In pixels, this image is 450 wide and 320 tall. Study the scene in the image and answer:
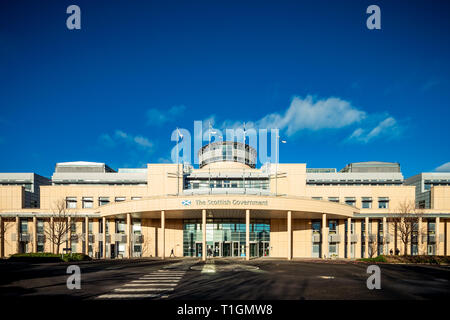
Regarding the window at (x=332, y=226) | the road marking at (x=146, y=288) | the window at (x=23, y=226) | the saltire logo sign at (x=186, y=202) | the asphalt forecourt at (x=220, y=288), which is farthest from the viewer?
the window at (x=23, y=226)

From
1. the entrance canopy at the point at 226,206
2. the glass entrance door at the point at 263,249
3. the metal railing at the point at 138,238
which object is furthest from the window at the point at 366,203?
the metal railing at the point at 138,238

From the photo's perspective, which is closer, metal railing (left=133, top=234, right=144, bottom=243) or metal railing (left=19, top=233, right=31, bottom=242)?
metal railing (left=133, top=234, right=144, bottom=243)

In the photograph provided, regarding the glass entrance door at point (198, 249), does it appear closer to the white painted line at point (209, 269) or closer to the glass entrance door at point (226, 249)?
the glass entrance door at point (226, 249)

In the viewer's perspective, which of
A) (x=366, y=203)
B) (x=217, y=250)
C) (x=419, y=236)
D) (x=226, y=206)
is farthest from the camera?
(x=366, y=203)

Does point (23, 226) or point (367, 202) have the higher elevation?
point (367, 202)

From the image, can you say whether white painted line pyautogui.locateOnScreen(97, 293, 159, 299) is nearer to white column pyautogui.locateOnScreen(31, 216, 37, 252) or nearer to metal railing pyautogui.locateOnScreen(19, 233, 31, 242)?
white column pyautogui.locateOnScreen(31, 216, 37, 252)

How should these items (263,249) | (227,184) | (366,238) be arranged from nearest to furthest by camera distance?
(366,238) < (263,249) < (227,184)

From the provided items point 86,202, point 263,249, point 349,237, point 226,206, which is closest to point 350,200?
point 349,237

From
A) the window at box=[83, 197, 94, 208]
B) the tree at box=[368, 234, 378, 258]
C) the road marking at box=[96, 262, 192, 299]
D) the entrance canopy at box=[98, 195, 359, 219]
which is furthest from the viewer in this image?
the window at box=[83, 197, 94, 208]

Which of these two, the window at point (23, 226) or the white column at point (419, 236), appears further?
the window at point (23, 226)

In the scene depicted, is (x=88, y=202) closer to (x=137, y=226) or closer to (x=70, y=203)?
(x=70, y=203)

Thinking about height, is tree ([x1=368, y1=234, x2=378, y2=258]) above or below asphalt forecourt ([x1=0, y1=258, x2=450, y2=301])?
below

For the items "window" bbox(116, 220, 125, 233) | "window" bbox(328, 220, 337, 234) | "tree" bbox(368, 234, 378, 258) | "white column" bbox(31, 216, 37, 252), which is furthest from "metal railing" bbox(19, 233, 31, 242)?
"tree" bbox(368, 234, 378, 258)

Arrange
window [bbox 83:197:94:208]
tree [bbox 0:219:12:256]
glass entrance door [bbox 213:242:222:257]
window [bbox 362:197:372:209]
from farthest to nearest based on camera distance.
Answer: window [bbox 83:197:94:208] → window [bbox 362:197:372:209] → tree [bbox 0:219:12:256] → glass entrance door [bbox 213:242:222:257]
